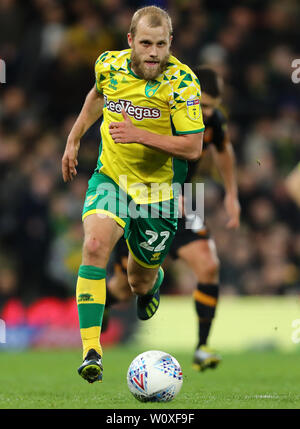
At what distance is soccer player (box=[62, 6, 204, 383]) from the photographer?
5.29m

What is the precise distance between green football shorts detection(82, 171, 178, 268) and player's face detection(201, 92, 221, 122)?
1.79m

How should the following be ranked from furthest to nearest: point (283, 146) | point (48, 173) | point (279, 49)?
1. point (279, 49)
2. point (283, 146)
3. point (48, 173)

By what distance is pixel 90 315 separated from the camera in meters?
5.28

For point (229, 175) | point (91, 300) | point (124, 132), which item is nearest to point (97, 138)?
point (229, 175)

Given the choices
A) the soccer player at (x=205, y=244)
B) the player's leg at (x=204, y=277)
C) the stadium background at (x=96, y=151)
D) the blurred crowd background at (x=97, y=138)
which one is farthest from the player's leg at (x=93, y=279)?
the blurred crowd background at (x=97, y=138)

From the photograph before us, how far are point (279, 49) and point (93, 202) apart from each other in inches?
341

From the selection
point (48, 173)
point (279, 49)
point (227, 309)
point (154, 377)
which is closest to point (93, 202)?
point (154, 377)

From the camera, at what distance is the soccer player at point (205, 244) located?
7531 millimetres

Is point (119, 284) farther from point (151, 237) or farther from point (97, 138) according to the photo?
point (97, 138)

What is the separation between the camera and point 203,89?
24.6 feet

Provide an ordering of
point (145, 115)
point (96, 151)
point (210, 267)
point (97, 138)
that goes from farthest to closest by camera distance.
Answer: point (96, 151), point (97, 138), point (210, 267), point (145, 115)

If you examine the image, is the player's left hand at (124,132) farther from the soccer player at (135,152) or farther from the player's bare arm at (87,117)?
the player's bare arm at (87,117)

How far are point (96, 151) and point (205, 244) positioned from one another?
13.8 ft
